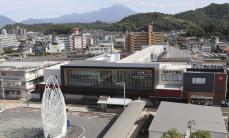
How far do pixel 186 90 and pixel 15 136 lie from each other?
25.0 meters

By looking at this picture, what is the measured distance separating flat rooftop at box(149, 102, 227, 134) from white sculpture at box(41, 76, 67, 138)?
10645mm

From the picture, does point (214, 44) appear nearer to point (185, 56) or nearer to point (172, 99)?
point (185, 56)

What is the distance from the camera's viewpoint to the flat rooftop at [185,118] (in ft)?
97.7

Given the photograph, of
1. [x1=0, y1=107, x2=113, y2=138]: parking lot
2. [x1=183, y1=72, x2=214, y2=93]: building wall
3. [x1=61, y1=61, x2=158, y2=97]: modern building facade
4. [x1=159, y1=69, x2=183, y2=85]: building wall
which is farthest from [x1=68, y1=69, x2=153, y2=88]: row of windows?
[x1=0, y1=107, x2=113, y2=138]: parking lot

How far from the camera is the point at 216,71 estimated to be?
1737 inches

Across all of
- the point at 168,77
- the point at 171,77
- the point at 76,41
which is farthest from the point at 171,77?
the point at 76,41

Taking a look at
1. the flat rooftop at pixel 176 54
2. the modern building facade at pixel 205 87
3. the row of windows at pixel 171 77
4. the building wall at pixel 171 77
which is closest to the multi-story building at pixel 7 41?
the flat rooftop at pixel 176 54

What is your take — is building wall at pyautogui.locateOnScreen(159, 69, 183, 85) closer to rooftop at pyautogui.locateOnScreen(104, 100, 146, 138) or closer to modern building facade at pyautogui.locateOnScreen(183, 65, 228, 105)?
modern building facade at pyautogui.locateOnScreen(183, 65, 228, 105)

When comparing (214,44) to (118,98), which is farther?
(214,44)

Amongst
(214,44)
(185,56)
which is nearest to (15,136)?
(185,56)

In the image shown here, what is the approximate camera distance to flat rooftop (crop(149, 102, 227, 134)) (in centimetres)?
2978

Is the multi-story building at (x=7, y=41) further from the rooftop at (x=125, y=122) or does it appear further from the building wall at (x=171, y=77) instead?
the rooftop at (x=125, y=122)

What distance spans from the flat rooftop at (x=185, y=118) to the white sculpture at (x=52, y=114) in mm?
10645

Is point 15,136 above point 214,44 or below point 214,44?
below
